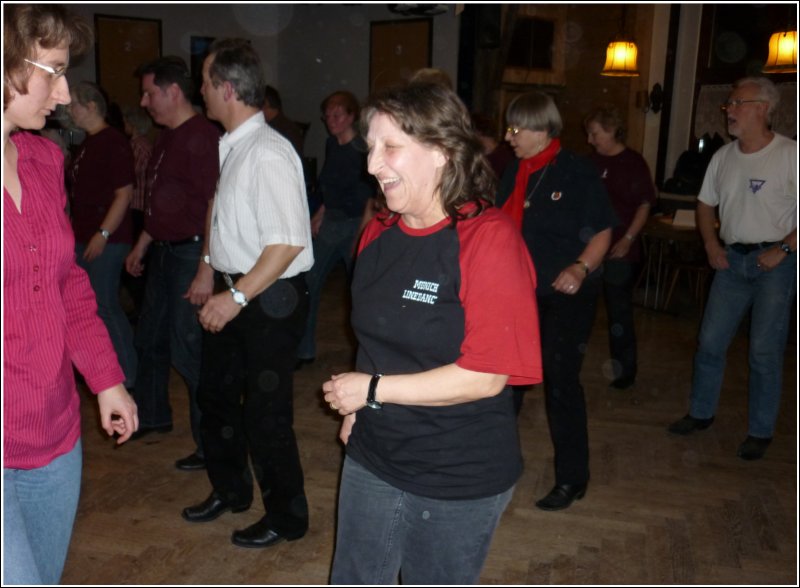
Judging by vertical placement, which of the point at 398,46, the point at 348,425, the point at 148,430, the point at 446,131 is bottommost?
the point at 148,430

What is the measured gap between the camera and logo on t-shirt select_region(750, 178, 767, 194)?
372cm

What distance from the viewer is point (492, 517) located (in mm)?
1706

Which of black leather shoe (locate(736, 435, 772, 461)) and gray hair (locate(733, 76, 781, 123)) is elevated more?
gray hair (locate(733, 76, 781, 123))

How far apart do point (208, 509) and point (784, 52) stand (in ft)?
18.4

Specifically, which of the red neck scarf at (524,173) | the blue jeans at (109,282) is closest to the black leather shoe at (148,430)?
the blue jeans at (109,282)

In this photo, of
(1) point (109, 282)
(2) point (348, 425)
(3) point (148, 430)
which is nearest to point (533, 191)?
(2) point (348, 425)

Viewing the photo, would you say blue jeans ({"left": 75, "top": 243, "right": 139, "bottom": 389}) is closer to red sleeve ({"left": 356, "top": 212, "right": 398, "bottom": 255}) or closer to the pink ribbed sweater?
the pink ribbed sweater

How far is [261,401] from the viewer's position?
2.74 metres

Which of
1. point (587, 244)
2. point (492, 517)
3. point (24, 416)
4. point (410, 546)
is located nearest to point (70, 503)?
point (24, 416)

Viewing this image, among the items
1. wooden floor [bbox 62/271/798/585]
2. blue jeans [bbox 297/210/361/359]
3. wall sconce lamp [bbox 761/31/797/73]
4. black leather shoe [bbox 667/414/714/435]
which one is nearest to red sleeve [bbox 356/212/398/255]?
wooden floor [bbox 62/271/798/585]

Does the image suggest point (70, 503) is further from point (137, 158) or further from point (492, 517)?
point (137, 158)

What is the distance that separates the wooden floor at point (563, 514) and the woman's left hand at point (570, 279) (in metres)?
0.93

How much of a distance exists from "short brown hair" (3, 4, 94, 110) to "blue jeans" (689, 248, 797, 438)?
3248 millimetres

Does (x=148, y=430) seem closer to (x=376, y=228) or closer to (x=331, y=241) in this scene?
(x=331, y=241)
